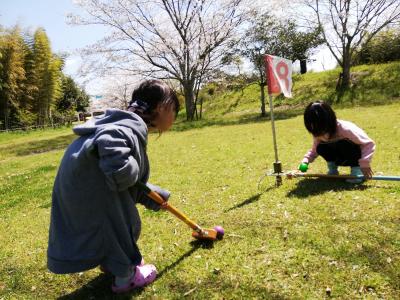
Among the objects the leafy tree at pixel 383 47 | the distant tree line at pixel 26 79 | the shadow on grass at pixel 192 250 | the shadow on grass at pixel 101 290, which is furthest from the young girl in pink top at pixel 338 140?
the distant tree line at pixel 26 79

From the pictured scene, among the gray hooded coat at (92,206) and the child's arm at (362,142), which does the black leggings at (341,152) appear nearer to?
the child's arm at (362,142)

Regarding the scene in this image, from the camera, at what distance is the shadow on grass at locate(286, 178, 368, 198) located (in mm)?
4586

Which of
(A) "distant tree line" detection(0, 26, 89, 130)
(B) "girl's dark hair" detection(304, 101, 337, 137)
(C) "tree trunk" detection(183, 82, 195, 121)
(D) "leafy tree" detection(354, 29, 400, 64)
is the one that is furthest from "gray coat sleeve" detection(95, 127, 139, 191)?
(A) "distant tree line" detection(0, 26, 89, 130)

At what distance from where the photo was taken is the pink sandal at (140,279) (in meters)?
2.87

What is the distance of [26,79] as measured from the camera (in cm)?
3020

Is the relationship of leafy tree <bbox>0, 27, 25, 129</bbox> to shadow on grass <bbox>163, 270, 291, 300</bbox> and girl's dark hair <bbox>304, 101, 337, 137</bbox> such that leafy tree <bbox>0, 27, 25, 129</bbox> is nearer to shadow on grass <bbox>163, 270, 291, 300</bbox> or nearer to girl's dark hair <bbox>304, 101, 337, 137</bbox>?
girl's dark hair <bbox>304, 101, 337, 137</bbox>

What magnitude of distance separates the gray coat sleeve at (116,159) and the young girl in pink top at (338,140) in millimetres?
2754

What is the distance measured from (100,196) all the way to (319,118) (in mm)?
2886

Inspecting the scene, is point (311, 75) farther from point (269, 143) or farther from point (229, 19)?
point (269, 143)

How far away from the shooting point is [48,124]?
33.9m

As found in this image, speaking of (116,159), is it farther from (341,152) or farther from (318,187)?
(341,152)

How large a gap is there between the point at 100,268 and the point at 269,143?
6945 millimetres

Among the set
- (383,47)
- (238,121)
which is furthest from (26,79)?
(383,47)

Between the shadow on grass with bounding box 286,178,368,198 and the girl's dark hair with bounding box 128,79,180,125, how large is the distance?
249cm
